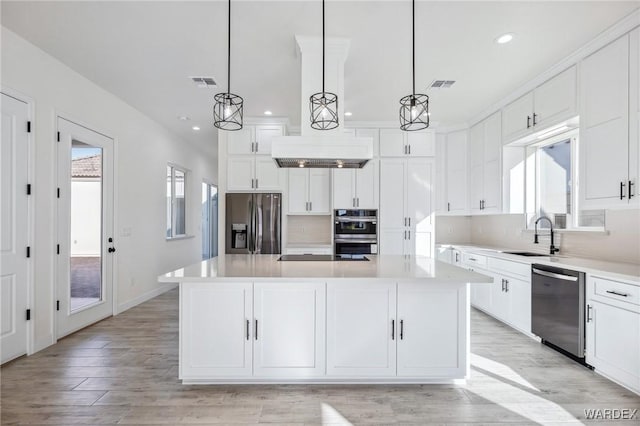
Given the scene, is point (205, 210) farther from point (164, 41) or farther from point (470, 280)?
point (470, 280)

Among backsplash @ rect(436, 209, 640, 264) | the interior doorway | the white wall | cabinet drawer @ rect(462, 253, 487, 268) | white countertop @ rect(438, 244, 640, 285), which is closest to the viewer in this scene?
white countertop @ rect(438, 244, 640, 285)

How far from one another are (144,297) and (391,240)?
371cm

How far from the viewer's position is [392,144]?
A: 4.98 m

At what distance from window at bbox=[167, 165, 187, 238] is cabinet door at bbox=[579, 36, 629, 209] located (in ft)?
19.1

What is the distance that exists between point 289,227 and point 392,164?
1916mm

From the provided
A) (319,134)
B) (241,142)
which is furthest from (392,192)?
(319,134)

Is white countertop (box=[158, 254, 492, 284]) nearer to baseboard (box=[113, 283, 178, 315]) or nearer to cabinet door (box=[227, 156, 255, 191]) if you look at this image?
cabinet door (box=[227, 156, 255, 191])

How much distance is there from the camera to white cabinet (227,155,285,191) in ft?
15.8


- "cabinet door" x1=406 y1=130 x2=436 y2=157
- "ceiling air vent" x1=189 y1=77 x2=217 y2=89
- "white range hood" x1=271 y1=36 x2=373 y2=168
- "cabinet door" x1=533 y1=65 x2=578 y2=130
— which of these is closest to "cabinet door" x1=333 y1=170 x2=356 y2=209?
"cabinet door" x1=406 y1=130 x2=436 y2=157

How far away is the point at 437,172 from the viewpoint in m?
5.38

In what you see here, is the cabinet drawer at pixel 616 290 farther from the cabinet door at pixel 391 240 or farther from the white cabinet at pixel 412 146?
the white cabinet at pixel 412 146

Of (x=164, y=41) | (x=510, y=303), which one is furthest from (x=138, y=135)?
(x=510, y=303)

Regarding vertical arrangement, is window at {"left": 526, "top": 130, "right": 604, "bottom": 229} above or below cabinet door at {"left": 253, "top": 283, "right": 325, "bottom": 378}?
above

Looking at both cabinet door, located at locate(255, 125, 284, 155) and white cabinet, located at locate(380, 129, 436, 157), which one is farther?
white cabinet, located at locate(380, 129, 436, 157)
